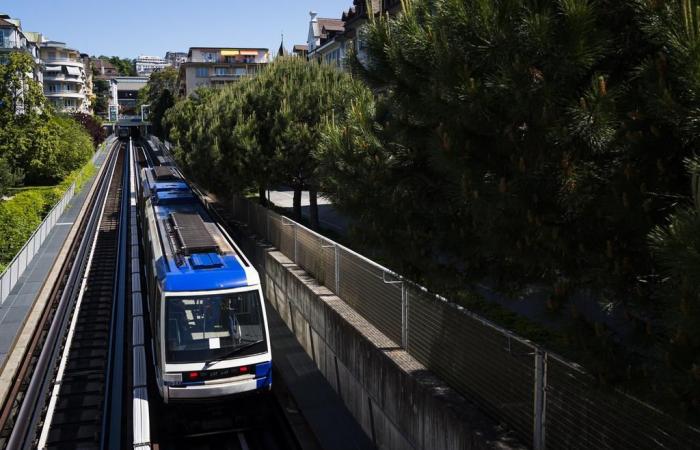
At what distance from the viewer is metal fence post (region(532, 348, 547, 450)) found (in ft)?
21.9

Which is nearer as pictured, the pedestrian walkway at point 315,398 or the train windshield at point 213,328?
the train windshield at point 213,328

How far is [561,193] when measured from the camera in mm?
5160

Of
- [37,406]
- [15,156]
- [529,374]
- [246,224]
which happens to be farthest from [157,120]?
[529,374]

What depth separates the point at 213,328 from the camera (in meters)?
11.6

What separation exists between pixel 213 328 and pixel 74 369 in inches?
201

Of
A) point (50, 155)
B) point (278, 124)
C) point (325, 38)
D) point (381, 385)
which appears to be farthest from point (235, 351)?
point (325, 38)

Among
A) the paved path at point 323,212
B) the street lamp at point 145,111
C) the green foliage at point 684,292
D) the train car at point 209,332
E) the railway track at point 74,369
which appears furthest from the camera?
the street lamp at point 145,111

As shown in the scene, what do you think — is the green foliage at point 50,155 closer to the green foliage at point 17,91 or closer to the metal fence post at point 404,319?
the green foliage at point 17,91

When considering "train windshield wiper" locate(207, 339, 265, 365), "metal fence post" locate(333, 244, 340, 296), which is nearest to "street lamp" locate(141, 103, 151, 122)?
"metal fence post" locate(333, 244, 340, 296)

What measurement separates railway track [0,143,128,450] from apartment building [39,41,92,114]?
103m

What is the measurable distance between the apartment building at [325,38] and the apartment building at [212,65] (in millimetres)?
43329

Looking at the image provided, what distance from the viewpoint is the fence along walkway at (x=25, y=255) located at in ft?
58.3

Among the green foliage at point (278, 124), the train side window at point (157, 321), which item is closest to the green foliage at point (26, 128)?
the green foliage at point (278, 124)

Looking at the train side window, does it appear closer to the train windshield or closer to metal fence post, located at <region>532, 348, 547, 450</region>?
the train windshield
